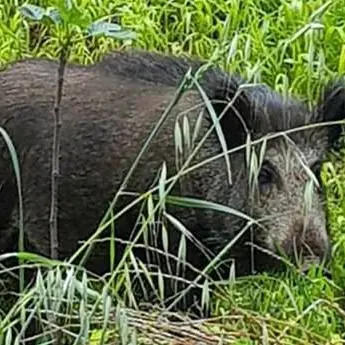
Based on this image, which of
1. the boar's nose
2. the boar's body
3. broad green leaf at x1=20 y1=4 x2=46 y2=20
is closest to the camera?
broad green leaf at x1=20 y1=4 x2=46 y2=20

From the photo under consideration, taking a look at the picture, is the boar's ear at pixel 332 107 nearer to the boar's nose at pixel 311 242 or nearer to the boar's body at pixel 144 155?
the boar's body at pixel 144 155

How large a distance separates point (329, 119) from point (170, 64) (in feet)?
2.09

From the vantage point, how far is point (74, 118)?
497cm

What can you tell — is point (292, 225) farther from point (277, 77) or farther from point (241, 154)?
point (277, 77)

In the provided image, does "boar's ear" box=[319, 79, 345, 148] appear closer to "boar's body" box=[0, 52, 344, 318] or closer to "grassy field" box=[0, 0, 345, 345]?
"boar's body" box=[0, 52, 344, 318]

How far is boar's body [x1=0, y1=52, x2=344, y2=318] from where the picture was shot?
471 centimetres

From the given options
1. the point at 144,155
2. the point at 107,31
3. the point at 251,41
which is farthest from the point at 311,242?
the point at 107,31

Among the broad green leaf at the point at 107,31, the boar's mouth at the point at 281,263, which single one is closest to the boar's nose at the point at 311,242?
the boar's mouth at the point at 281,263

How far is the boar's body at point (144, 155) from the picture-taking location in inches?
186

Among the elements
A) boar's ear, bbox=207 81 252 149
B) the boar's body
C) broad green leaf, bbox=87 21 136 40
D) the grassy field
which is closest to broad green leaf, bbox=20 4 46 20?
broad green leaf, bbox=87 21 136 40

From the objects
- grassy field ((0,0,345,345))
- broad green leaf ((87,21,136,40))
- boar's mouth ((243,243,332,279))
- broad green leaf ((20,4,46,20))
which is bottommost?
boar's mouth ((243,243,332,279))

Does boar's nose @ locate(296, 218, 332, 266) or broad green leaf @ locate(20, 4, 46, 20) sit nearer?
broad green leaf @ locate(20, 4, 46, 20)

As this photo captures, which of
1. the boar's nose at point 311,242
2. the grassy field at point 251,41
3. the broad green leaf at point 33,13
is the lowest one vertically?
the boar's nose at point 311,242

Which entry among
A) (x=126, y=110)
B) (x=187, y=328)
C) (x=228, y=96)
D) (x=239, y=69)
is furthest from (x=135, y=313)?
(x=239, y=69)
